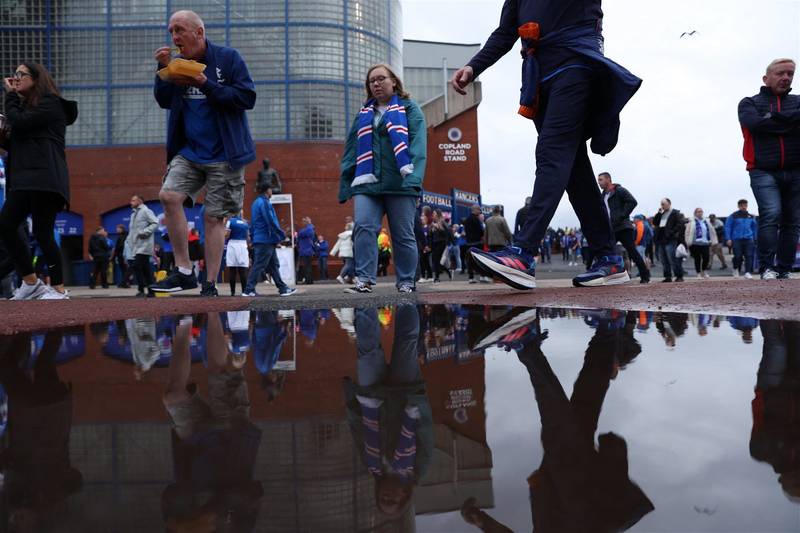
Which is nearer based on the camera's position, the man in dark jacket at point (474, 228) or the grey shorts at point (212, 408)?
the grey shorts at point (212, 408)

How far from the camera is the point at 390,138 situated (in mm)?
4742

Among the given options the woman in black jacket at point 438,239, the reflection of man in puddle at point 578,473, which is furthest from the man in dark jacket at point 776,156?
the woman in black jacket at point 438,239

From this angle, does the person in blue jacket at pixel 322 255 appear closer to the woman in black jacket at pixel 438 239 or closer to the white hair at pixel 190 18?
the woman in black jacket at pixel 438 239

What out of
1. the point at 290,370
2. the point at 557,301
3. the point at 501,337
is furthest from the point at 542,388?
the point at 557,301

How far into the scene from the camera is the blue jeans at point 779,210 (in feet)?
17.1

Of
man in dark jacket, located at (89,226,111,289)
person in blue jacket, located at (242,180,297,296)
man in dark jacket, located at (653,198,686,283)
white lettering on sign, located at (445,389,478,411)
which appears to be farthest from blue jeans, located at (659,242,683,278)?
man in dark jacket, located at (89,226,111,289)

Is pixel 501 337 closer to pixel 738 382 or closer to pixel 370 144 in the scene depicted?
pixel 738 382

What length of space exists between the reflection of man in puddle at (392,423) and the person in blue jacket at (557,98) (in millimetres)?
1809

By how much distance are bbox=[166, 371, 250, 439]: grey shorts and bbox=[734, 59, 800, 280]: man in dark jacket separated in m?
5.08

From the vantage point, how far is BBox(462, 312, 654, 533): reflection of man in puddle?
26.0 inches

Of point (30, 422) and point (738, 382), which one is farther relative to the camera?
point (738, 382)

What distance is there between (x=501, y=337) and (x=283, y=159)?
2146 centimetres

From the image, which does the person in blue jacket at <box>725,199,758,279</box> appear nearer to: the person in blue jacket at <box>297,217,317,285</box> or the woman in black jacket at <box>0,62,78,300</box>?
the person in blue jacket at <box>297,217,317,285</box>

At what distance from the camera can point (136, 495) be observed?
2.46ft
